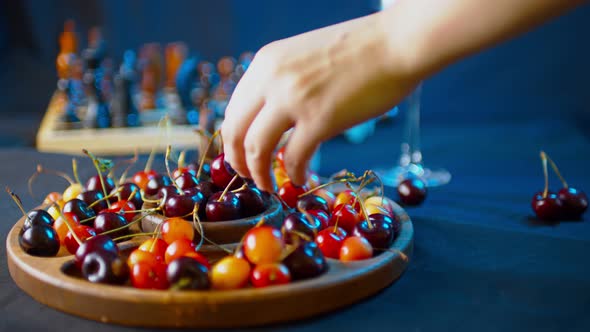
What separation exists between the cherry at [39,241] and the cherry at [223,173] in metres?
0.16

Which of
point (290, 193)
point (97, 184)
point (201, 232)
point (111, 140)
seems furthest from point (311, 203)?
point (111, 140)

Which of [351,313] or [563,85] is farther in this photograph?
[563,85]

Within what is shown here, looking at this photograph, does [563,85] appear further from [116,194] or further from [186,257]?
[186,257]

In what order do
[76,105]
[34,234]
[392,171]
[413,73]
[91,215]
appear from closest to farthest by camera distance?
[413,73], [34,234], [91,215], [392,171], [76,105]

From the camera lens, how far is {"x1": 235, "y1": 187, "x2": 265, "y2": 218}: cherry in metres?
0.60

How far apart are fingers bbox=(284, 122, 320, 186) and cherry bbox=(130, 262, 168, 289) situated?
0.13 metres

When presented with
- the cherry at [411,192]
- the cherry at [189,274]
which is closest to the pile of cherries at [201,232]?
the cherry at [189,274]

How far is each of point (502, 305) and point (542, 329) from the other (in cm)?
4

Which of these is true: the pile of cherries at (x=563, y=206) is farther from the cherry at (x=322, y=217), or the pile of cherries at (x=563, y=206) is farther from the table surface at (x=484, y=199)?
the cherry at (x=322, y=217)

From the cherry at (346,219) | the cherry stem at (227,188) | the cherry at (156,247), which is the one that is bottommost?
the cherry at (346,219)

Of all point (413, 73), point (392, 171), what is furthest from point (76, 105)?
point (413, 73)

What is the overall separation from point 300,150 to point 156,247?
0.18 metres

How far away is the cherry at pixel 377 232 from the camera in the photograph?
543 mm

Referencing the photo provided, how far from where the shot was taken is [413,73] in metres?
0.39
